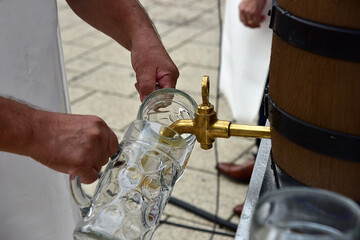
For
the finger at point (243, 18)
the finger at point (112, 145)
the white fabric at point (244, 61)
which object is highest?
the finger at point (112, 145)

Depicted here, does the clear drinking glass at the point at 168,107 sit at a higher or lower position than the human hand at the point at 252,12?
higher

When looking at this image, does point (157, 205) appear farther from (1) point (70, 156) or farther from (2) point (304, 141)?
(2) point (304, 141)

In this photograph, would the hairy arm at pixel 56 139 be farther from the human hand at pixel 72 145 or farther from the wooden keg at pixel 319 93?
the wooden keg at pixel 319 93

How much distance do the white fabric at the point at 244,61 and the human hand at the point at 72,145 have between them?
1655 millimetres

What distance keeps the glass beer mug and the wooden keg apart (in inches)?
7.9

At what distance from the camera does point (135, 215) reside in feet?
3.22

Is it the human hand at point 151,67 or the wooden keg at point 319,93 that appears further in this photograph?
the human hand at point 151,67

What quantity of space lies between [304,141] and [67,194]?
2.89 ft

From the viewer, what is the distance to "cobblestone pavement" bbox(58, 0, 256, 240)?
8.44ft

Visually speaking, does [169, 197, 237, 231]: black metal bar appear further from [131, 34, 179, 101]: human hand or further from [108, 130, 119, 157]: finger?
[108, 130, 119, 157]: finger

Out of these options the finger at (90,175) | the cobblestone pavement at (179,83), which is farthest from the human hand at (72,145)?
the cobblestone pavement at (179,83)

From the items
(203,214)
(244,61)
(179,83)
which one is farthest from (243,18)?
(179,83)

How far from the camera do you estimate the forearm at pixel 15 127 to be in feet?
3.16

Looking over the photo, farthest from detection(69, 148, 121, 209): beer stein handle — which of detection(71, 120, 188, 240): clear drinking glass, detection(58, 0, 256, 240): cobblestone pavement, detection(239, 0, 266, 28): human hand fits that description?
detection(239, 0, 266, 28): human hand
